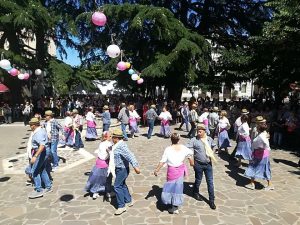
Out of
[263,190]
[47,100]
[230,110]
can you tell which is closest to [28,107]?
[47,100]

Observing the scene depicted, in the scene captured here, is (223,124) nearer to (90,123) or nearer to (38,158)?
(90,123)

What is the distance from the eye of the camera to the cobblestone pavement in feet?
23.1

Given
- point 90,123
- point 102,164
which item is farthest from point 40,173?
point 90,123

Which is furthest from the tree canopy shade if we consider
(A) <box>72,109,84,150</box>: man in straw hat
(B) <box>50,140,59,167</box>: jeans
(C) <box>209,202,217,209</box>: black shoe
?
(C) <box>209,202,217,209</box>: black shoe

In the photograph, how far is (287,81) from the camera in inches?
682

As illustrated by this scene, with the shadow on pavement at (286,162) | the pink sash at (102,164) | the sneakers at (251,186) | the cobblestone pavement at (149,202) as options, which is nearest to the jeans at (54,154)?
the cobblestone pavement at (149,202)

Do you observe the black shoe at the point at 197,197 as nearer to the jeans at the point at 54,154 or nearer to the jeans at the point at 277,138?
the jeans at the point at 54,154

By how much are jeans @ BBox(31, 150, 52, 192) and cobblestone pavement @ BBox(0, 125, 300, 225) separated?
304 mm

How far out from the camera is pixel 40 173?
8.33 meters

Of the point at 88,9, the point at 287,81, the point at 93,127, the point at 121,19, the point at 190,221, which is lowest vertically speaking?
the point at 190,221

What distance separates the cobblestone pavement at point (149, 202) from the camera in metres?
7.05

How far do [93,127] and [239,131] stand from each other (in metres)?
7.11

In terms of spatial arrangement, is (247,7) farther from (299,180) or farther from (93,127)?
(299,180)

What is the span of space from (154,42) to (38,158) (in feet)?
54.2
